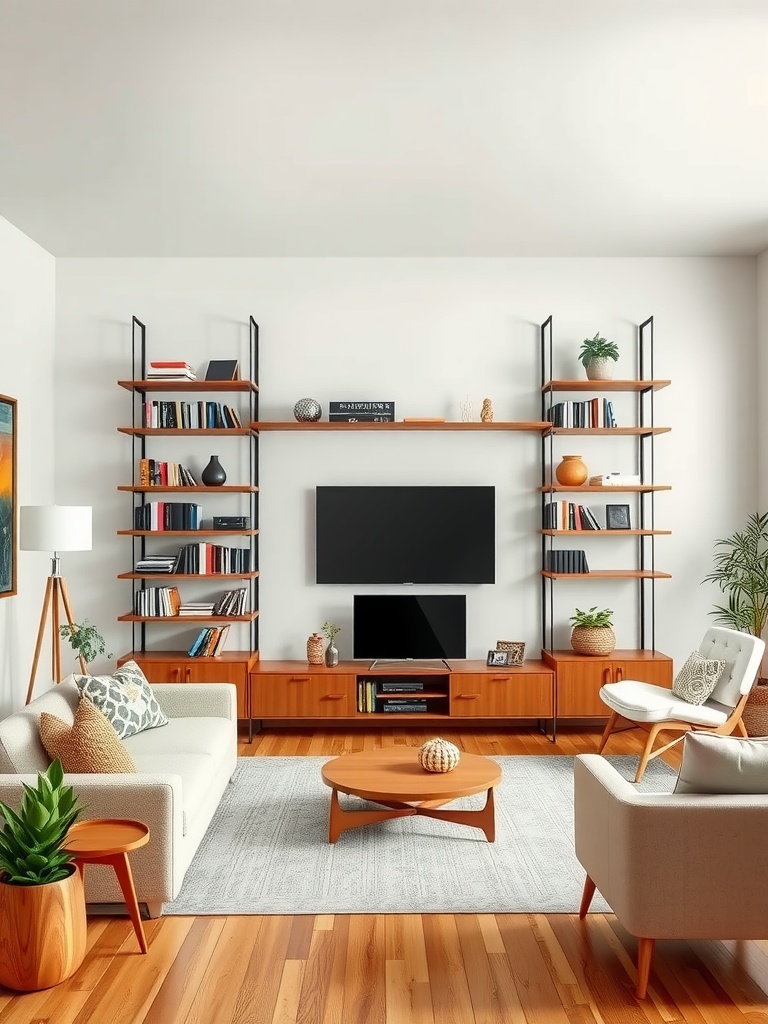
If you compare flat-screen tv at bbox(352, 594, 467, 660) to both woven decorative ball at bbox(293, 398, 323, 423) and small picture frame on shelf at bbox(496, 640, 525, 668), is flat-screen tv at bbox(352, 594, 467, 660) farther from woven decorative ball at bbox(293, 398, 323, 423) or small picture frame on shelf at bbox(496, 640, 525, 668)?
woven decorative ball at bbox(293, 398, 323, 423)

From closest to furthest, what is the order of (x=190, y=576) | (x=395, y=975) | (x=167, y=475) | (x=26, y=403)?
(x=395, y=975) → (x=26, y=403) → (x=190, y=576) → (x=167, y=475)

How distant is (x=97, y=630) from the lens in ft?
18.8

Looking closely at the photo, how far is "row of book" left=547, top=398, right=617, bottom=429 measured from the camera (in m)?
5.56

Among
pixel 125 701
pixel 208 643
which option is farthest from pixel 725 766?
pixel 208 643

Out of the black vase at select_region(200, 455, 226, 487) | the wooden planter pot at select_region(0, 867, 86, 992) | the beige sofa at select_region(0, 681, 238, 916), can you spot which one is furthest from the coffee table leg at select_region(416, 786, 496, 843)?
the black vase at select_region(200, 455, 226, 487)

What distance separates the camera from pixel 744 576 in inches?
225

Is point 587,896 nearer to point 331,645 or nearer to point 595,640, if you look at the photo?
point 595,640

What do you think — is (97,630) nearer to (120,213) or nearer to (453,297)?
(120,213)

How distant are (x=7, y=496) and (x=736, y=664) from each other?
165 inches

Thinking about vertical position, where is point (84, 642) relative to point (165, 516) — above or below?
below

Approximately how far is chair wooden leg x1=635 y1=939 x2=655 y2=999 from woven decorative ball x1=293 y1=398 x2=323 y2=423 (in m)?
3.79

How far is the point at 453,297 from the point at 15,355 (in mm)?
2839

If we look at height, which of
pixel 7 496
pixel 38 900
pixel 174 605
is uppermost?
pixel 7 496

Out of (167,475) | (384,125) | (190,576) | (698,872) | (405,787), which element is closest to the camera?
(698,872)
